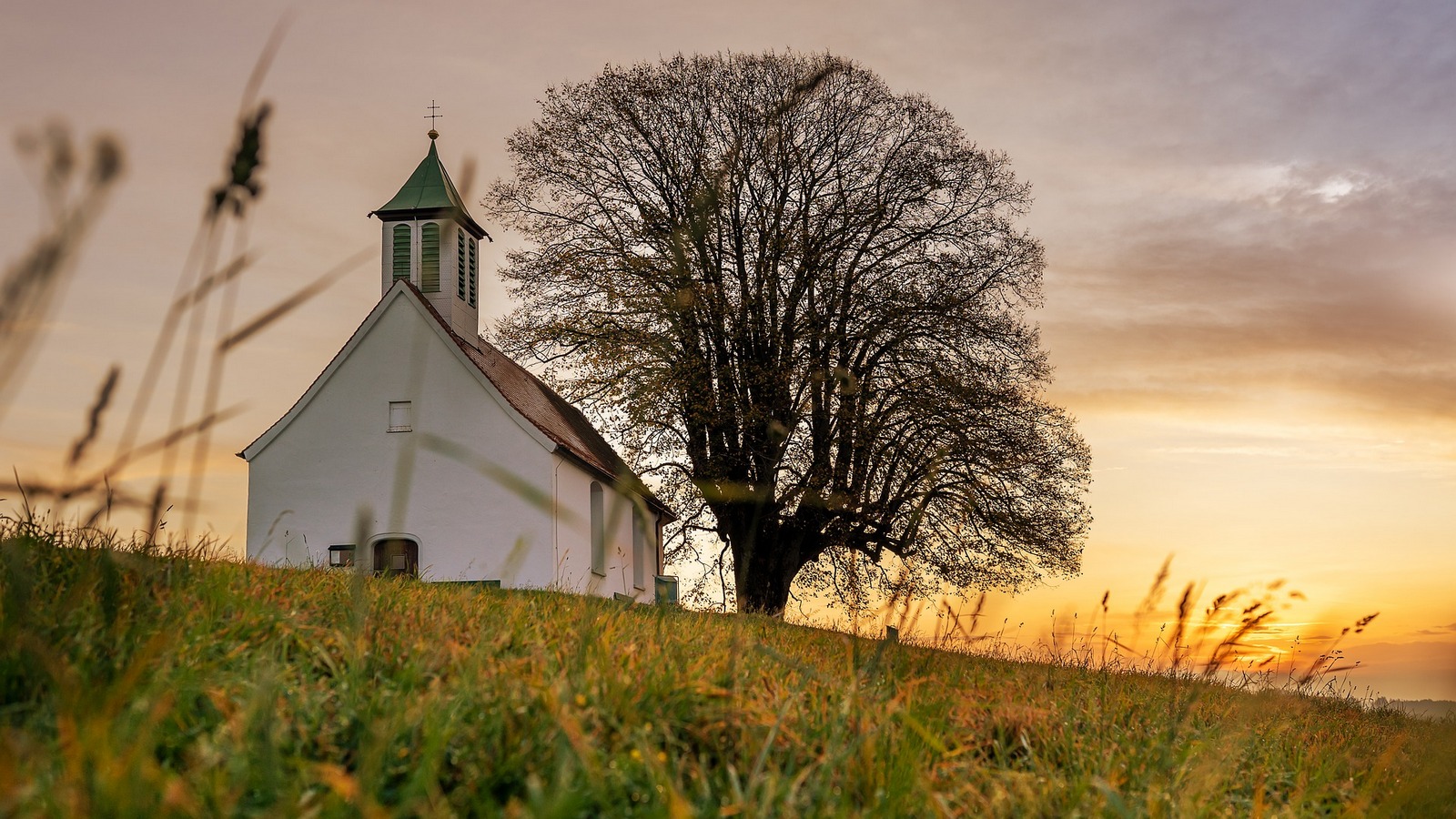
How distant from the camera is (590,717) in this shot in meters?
3.35

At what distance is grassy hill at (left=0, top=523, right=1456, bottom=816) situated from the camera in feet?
8.22

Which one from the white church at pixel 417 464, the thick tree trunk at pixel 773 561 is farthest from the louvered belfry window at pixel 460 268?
the thick tree trunk at pixel 773 561

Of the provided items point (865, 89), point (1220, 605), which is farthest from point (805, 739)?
point (865, 89)

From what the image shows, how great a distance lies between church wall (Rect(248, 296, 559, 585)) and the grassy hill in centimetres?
1601

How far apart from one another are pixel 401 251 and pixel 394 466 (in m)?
7.54

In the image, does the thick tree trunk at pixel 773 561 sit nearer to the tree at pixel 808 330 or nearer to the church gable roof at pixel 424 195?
the tree at pixel 808 330

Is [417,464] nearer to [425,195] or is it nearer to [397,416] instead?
[397,416]

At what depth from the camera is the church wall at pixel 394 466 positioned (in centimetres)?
2145

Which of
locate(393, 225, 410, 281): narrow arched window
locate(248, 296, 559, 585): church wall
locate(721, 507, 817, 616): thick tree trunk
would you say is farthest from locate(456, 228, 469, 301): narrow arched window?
locate(721, 507, 817, 616): thick tree trunk

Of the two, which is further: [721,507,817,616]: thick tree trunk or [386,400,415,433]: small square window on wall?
[386,400,415,433]: small square window on wall

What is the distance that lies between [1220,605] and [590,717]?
3.50 m

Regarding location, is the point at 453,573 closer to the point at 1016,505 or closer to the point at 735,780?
the point at 1016,505

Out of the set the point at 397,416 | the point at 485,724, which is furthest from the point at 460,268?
the point at 485,724

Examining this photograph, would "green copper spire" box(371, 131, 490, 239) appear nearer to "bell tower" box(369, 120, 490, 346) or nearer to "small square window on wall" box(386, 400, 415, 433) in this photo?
"bell tower" box(369, 120, 490, 346)
